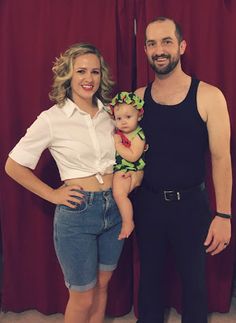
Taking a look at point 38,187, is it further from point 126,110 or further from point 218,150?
point 218,150

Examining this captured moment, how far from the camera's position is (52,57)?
2.29 metres

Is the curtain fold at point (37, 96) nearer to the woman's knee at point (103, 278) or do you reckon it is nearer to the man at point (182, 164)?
the man at point (182, 164)

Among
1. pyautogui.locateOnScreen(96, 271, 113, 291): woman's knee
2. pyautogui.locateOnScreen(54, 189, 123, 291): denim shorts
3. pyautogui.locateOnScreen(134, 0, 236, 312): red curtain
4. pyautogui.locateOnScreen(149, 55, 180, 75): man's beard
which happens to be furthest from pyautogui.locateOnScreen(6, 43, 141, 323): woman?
pyautogui.locateOnScreen(134, 0, 236, 312): red curtain

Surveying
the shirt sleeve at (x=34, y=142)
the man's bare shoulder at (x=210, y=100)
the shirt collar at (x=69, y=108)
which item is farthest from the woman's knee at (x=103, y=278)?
the man's bare shoulder at (x=210, y=100)

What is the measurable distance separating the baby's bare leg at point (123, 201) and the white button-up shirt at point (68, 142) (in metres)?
0.09

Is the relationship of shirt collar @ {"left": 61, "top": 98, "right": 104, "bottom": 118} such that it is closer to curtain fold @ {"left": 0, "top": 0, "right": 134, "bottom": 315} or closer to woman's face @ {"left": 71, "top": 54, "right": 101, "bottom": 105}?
woman's face @ {"left": 71, "top": 54, "right": 101, "bottom": 105}

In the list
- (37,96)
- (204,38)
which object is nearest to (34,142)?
(37,96)

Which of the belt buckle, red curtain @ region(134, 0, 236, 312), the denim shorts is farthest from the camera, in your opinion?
red curtain @ region(134, 0, 236, 312)

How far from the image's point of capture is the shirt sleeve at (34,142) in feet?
5.92

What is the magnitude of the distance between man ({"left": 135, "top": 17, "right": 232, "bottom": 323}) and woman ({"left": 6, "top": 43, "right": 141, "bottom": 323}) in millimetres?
184

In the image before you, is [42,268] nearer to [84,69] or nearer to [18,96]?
[18,96]

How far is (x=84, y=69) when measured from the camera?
1809mm

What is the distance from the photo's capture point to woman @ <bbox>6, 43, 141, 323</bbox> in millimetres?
1806

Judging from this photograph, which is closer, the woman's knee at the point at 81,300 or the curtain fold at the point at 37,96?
the woman's knee at the point at 81,300
